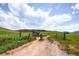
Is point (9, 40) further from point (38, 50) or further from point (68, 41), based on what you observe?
point (68, 41)

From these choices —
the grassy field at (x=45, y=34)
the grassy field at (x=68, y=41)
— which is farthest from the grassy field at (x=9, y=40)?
the grassy field at (x=68, y=41)

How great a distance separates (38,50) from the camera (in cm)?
135

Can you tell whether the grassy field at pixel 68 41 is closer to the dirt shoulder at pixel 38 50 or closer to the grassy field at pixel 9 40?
the dirt shoulder at pixel 38 50

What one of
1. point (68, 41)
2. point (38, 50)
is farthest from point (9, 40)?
point (68, 41)

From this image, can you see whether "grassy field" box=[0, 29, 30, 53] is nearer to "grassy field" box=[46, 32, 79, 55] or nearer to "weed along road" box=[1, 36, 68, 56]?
"weed along road" box=[1, 36, 68, 56]

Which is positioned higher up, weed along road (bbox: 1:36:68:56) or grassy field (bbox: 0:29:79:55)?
grassy field (bbox: 0:29:79:55)

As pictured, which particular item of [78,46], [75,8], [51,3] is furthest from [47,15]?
[78,46]

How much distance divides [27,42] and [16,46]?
92 mm

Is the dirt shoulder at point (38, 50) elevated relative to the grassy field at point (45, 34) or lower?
lower

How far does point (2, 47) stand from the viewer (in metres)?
1.34

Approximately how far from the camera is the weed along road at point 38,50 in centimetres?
134

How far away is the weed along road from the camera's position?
1.34 metres

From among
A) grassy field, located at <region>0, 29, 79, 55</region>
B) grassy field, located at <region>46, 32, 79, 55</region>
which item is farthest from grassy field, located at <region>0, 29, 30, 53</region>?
grassy field, located at <region>46, 32, 79, 55</region>

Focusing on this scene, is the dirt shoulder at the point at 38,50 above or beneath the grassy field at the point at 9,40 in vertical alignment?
beneath
